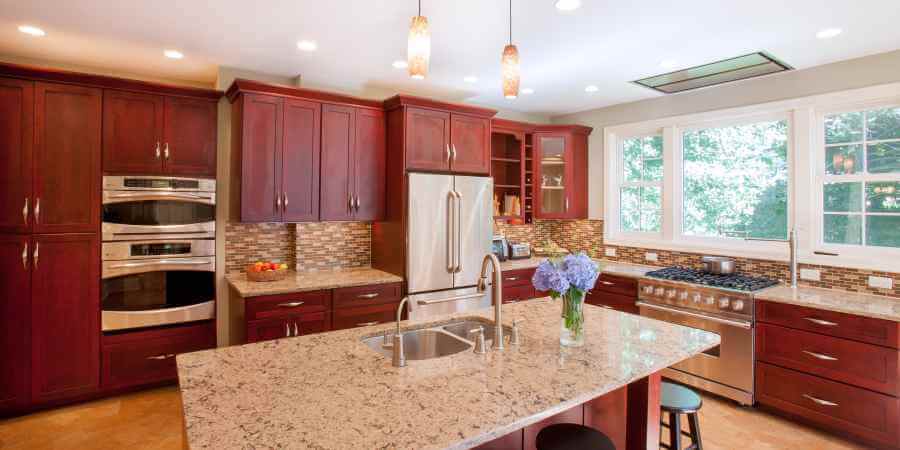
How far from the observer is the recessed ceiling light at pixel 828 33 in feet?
9.24

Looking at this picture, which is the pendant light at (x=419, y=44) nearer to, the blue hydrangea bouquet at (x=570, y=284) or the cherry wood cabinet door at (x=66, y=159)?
the blue hydrangea bouquet at (x=570, y=284)

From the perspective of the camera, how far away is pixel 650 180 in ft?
15.5

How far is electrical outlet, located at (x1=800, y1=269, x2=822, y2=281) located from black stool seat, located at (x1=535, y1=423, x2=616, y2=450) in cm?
292

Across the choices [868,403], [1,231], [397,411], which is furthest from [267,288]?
[868,403]

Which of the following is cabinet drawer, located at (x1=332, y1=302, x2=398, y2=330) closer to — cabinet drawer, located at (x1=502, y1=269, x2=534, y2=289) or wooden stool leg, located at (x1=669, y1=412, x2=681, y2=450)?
cabinet drawer, located at (x1=502, y1=269, x2=534, y2=289)

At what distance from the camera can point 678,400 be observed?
2.10 metres

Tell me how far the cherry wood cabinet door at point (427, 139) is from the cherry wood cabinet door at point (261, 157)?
40.4 inches

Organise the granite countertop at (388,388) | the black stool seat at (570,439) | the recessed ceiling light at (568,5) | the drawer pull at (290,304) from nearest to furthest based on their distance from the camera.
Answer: the granite countertop at (388,388) → the black stool seat at (570,439) → the recessed ceiling light at (568,5) → the drawer pull at (290,304)

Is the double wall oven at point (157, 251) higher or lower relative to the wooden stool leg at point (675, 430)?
higher

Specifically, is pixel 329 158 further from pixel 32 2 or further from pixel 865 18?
pixel 865 18

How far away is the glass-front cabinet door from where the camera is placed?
5.04 m

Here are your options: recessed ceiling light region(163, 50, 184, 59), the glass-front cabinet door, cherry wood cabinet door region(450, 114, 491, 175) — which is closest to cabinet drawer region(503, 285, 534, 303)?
the glass-front cabinet door

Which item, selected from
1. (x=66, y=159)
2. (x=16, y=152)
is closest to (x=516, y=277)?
(x=66, y=159)

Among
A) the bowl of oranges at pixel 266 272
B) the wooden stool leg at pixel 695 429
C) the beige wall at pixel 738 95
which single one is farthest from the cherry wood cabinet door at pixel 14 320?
the beige wall at pixel 738 95
